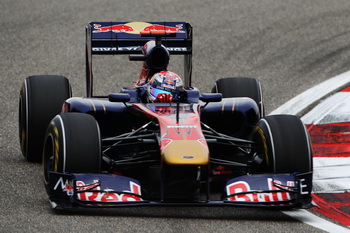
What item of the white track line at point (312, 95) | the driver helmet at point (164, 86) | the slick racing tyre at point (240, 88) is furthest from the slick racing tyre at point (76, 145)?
the white track line at point (312, 95)

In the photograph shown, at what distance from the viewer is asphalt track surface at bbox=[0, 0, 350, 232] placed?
362 inches

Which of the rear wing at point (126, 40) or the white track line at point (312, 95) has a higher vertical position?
the rear wing at point (126, 40)

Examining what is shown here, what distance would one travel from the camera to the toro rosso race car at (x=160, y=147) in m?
8.98

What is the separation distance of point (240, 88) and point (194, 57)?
573cm

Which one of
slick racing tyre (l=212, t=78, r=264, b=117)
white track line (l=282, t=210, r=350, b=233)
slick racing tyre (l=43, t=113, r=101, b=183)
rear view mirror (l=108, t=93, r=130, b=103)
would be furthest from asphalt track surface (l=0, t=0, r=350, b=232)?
slick racing tyre (l=212, t=78, r=264, b=117)

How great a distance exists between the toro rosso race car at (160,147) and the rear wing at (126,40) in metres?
0.28

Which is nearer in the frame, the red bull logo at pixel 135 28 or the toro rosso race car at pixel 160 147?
the toro rosso race car at pixel 160 147

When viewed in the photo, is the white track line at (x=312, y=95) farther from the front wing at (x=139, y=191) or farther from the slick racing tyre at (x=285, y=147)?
the front wing at (x=139, y=191)

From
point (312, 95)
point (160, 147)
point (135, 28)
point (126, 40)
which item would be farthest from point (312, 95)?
point (160, 147)

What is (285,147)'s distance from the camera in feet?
31.2

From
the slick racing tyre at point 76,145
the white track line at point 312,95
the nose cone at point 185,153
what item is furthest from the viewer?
the white track line at point 312,95

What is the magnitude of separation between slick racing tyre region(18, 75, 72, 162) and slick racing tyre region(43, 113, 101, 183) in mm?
1843

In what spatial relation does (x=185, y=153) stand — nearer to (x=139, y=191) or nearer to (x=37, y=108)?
(x=139, y=191)

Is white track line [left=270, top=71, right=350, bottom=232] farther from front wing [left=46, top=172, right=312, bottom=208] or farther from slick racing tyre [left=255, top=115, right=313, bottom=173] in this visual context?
front wing [left=46, top=172, right=312, bottom=208]
